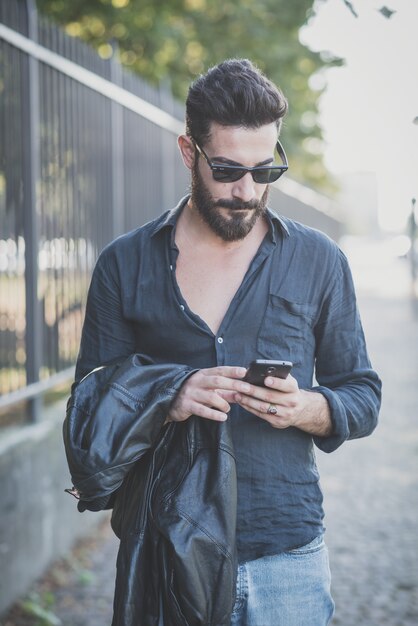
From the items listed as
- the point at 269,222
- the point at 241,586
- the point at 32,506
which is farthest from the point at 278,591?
the point at 32,506

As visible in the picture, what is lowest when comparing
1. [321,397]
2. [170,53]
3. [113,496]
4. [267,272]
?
→ [113,496]

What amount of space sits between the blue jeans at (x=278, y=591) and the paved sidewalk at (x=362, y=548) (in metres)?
2.40

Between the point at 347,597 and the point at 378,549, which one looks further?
the point at 378,549

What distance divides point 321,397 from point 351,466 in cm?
582

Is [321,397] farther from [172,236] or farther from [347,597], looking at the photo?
[347,597]

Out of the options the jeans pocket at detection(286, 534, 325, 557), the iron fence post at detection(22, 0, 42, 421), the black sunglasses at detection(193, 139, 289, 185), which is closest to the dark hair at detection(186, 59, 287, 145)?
the black sunglasses at detection(193, 139, 289, 185)

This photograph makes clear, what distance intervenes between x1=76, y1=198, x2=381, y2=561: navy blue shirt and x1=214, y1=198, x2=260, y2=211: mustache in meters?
0.13

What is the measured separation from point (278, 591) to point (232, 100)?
4.65ft

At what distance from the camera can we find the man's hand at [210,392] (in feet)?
7.46

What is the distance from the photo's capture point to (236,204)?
2.52 m

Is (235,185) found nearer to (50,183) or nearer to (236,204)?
(236,204)

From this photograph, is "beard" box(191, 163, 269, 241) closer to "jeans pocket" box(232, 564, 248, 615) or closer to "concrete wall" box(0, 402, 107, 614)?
"jeans pocket" box(232, 564, 248, 615)

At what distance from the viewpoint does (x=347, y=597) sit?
5.10m

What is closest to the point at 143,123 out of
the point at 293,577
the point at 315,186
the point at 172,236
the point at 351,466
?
the point at 351,466
